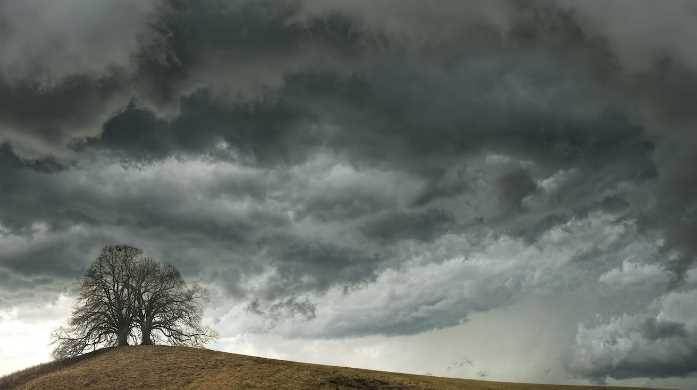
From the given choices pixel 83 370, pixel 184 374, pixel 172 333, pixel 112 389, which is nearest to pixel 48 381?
pixel 83 370

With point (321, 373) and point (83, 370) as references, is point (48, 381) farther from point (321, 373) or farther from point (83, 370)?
point (321, 373)

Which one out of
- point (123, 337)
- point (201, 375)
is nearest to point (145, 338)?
point (123, 337)

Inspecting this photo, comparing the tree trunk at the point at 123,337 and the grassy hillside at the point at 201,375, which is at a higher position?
the tree trunk at the point at 123,337

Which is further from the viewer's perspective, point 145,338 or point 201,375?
point 145,338

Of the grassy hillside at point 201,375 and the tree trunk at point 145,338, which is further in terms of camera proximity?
the tree trunk at point 145,338

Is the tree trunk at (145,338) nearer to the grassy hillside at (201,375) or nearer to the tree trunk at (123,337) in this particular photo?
the tree trunk at (123,337)

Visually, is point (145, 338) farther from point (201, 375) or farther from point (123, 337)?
point (201, 375)

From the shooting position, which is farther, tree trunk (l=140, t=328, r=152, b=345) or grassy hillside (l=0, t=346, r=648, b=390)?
tree trunk (l=140, t=328, r=152, b=345)

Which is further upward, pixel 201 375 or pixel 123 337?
pixel 123 337

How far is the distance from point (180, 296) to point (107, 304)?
9.53 meters

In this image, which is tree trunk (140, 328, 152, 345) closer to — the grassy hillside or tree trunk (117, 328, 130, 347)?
tree trunk (117, 328, 130, 347)

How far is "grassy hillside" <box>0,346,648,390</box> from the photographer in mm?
49562

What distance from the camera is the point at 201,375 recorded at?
5288cm

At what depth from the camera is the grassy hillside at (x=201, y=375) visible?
163 ft
